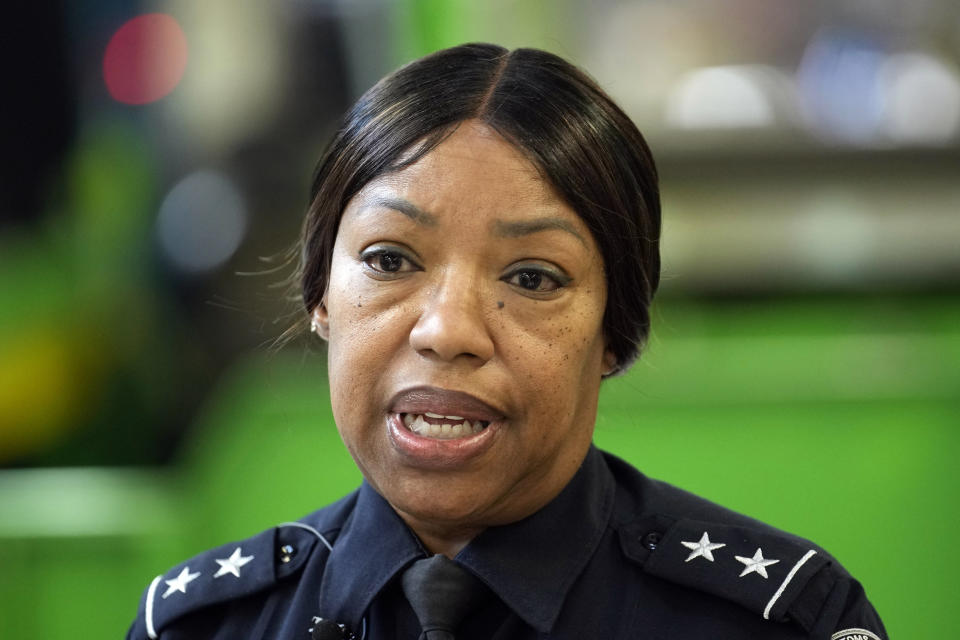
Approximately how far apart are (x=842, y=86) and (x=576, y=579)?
6.41ft

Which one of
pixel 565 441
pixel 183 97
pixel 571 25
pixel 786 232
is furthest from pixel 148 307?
pixel 565 441

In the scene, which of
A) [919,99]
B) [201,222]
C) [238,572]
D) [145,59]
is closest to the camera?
[238,572]

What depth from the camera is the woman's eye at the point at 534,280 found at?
4.03 ft

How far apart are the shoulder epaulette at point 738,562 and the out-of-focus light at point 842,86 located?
1.75 meters

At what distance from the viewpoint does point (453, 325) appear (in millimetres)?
1184

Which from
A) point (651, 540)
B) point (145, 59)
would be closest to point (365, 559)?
point (651, 540)

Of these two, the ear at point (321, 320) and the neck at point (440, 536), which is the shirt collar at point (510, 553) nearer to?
the neck at point (440, 536)

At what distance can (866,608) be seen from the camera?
132cm

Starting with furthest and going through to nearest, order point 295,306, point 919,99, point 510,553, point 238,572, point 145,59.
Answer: point 145,59 < point 919,99 < point 295,306 < point 238,572 < point 510,553

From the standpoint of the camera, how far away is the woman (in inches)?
47.8

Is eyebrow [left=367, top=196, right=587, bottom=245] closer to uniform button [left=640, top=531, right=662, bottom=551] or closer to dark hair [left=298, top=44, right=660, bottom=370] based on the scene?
dark hair [left=298, top=44, right=660, bottom=370]

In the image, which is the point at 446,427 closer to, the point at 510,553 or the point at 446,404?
the point at 446,404

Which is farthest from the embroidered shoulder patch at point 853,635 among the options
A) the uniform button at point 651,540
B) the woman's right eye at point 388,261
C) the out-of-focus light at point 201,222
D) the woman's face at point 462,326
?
the out-of-focus light at point 201,222

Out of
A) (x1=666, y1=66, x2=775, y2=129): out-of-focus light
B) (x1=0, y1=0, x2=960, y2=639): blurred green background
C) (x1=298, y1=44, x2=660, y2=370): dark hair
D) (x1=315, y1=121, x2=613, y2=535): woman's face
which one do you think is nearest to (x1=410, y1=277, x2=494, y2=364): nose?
(x1=315, y1=121, x2=613, y2=535): woman's face
